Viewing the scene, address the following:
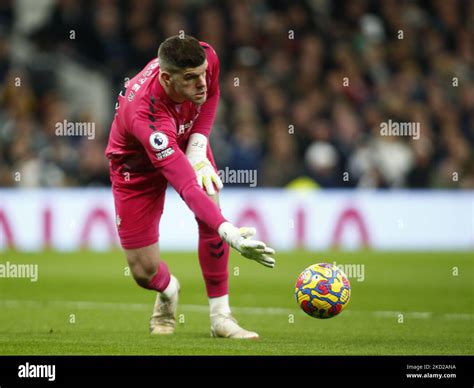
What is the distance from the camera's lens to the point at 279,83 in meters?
20.6

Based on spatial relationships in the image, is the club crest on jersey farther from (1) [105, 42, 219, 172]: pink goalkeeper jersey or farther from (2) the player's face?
(2) the player's face

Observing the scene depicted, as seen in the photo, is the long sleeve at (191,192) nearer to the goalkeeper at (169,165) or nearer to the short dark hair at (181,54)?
the goalkeeper at (169,165)

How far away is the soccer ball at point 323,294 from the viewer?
8617 millimetres

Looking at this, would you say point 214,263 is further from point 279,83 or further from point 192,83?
point 279,83

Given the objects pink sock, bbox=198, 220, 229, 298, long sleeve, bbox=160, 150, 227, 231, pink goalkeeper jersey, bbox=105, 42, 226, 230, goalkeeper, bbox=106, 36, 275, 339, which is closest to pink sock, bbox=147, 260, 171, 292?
goalkeeper, bbox=106, 36, 275, 339

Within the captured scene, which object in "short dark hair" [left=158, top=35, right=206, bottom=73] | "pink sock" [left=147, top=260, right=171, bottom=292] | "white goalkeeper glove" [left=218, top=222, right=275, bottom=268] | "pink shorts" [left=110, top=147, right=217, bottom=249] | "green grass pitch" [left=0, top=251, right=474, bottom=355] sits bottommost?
"green grass pitch" [left=0, top=251, right=474, bottom=355]

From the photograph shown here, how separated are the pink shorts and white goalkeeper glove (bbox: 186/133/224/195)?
207mm

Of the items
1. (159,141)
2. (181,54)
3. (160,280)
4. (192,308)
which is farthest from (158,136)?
(192,308)

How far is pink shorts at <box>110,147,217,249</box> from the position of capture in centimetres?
925

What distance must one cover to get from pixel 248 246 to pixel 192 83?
149cm

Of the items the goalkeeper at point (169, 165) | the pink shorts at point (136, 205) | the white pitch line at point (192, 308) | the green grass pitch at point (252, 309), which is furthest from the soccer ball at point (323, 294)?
the white pitch line at point (192, 308)

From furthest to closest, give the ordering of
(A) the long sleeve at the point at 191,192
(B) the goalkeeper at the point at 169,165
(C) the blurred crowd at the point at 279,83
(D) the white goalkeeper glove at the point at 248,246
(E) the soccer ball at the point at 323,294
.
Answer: (C) the blurred crowd at the point at 279,83, (E) the soccer ball at the point at 323,294, (B) the goalkeeper at the point at 169,165, (A) the long sleeve at the point at 191,192, (D) the white goalkeeper glove at the point at 248,246
